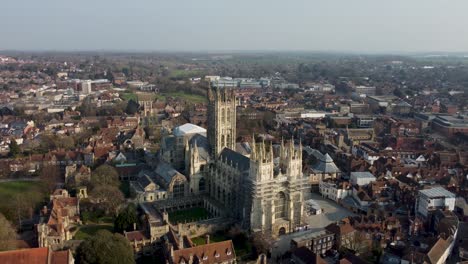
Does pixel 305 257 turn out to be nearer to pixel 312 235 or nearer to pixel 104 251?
pixel 312 235

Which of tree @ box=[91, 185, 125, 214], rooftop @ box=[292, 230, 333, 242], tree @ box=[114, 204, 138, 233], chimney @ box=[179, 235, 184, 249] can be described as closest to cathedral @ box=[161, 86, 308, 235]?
rooftop @ box=[292, 230, 333, 242]

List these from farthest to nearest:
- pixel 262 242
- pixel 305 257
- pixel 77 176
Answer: pixel 77 176, pixel 262 242, pixel 305 257

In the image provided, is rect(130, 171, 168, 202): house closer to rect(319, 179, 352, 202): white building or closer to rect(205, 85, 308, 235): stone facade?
rect(205, 85, 308, 235): stone facade

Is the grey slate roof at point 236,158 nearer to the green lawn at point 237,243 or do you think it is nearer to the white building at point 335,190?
the green lawn at point 237,243

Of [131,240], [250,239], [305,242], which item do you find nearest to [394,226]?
[305,242]

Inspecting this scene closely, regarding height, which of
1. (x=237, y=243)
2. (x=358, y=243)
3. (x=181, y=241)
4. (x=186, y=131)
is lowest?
(x=237, y=243)

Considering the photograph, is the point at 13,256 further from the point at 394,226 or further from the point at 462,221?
the point at 462,221

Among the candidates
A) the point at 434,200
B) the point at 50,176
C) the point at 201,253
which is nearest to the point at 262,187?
the point at 201,253
